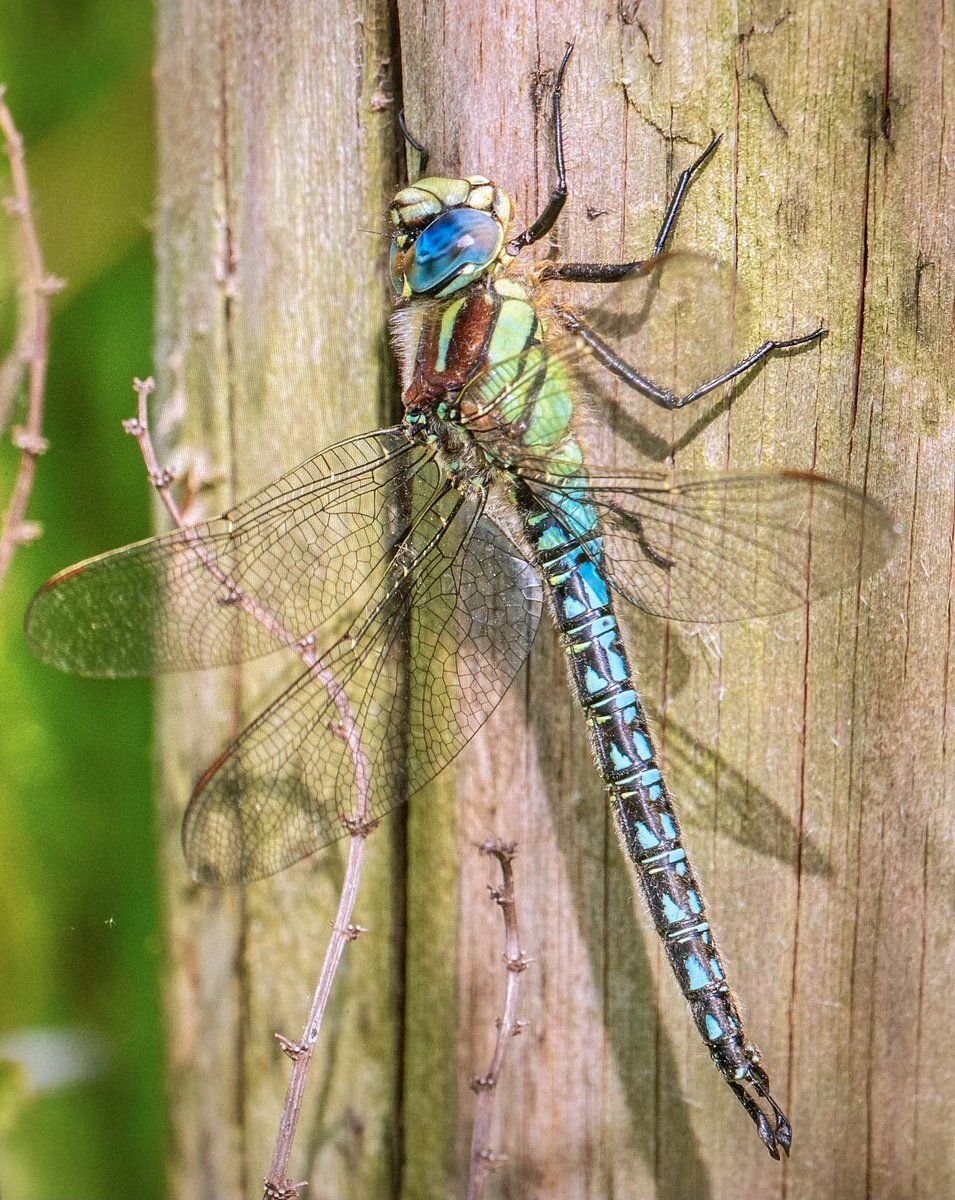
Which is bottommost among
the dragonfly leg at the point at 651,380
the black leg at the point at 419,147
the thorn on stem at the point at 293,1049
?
the thorn on stem at the point at 293,1049

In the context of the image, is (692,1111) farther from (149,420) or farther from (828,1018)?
(149,420)

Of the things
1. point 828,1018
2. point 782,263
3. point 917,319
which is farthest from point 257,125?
point 828,1018

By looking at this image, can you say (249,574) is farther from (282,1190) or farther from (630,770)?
(282,1190)

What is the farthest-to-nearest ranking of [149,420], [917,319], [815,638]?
[149,420] → [815,638] → [917,319]

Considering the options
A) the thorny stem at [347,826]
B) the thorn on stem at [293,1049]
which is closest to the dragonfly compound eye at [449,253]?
the thorny stem at [347,826]

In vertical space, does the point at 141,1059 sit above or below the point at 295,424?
below

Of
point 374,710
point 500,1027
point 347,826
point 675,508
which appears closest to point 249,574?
point 374,710

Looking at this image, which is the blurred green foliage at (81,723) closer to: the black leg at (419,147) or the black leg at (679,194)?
the black leg at (419,147)
